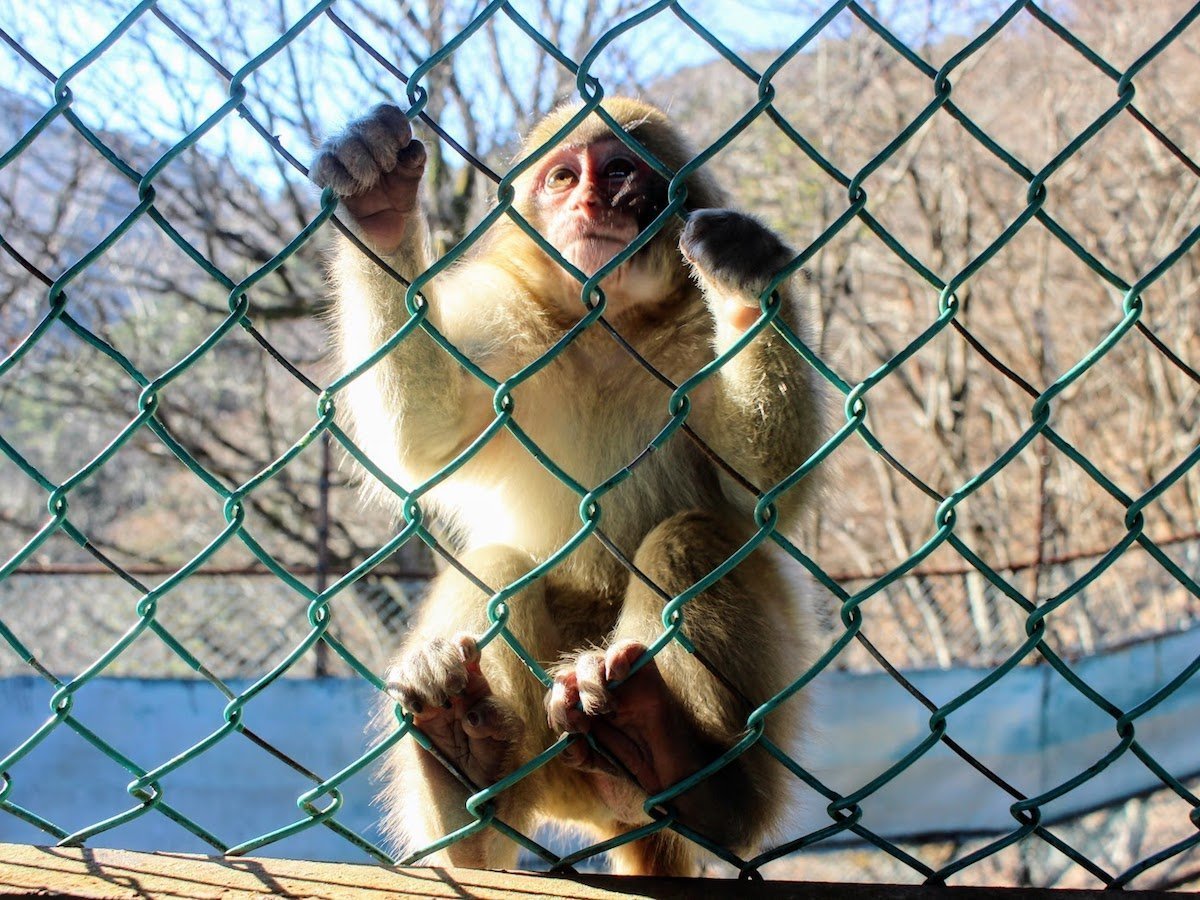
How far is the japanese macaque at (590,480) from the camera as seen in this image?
7.39 feet

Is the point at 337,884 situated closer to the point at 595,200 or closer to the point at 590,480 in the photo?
the point at 590,480

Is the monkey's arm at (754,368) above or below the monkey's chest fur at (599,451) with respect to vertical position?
below

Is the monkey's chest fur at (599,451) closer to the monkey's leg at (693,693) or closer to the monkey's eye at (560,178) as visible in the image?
the monkey's leg at (693,693)

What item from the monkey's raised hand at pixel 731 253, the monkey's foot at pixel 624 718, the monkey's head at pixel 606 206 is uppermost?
the monkey's head at pixel 606 206

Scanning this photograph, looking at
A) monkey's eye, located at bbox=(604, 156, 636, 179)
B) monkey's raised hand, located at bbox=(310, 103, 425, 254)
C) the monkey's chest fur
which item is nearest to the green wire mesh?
monkey's raised hand, located at bbox=(310, 103, 425, 254)

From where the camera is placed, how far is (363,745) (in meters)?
5.03

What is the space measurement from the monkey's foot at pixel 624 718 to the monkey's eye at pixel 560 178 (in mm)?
1573

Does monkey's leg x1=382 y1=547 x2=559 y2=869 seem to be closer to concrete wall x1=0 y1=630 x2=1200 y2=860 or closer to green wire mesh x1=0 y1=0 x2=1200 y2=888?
green wire mesh x1=0 y1=0 x2=1200 y2=888

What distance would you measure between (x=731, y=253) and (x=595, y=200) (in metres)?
1.00

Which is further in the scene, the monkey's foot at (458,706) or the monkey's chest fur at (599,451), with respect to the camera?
the monkey's chest fur at (599,451)

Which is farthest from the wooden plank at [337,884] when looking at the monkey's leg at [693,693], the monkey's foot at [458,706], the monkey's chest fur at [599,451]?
the monkey's chest fur at [599,451]

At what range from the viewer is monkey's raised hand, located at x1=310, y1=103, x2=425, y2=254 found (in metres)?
2.15

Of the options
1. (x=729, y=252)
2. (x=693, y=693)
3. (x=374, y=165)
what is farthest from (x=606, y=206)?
(x=693, y=693)

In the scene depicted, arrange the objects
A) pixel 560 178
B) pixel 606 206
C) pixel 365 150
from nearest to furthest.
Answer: pixel 365 150, pixel 606 206, pixel 560 178
